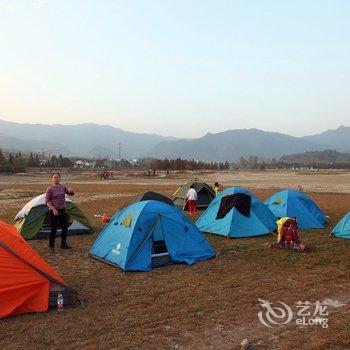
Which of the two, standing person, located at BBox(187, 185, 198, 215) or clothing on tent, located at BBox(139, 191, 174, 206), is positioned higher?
clothing on tent, located at BBox(139, 191, 174, 206)

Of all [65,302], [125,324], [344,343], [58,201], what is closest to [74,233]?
[58,201]

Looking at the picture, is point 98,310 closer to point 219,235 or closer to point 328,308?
point 328,308

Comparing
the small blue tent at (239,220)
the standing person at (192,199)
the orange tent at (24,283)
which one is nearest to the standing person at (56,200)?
the orange tent at (24,283)

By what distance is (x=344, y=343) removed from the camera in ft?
20.0

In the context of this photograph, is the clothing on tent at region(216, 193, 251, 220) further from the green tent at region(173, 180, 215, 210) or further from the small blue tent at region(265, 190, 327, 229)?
the green tent at region(173, 180, 215, 210)

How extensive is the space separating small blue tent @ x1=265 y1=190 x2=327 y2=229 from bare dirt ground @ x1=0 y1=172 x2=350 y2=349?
378 centimetres

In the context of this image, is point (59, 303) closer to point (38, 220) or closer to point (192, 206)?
point (38, 220)

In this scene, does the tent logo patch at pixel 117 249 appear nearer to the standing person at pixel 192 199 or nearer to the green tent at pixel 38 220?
the green tent at pixel 38 220

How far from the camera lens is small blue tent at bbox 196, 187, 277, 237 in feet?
47.1

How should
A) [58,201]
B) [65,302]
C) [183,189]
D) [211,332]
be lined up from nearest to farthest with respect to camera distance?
[211,332], [65,302], [58,201], [183,189]

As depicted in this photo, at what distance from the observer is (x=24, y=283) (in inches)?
303

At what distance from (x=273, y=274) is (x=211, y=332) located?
3640 mm

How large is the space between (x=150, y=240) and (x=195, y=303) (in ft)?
9.26

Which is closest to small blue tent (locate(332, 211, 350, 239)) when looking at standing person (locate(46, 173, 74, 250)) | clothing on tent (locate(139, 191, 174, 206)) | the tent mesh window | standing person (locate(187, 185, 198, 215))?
clothing on tent (locate(139, 191, 174, 206))
